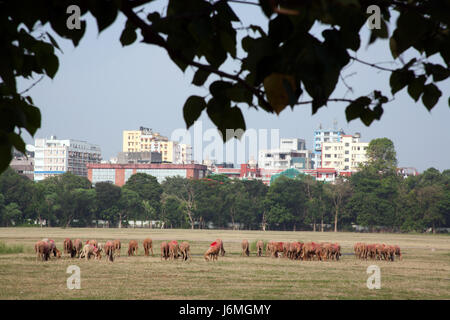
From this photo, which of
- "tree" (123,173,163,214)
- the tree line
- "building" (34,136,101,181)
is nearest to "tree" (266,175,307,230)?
the tree line

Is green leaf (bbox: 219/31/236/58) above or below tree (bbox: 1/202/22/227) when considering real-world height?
above

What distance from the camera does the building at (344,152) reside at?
474 feet

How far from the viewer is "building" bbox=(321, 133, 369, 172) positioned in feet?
474

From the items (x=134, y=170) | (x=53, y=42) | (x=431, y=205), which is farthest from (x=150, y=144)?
(x=53, y=42)

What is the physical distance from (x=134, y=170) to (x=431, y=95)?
122 meters

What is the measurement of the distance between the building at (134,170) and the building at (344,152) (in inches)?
1438

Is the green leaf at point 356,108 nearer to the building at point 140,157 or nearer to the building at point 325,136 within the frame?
the building at point 140,157

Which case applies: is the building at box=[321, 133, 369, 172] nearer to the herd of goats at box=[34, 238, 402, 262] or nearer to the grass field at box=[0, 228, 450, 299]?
the herd of goats at box=[34, 238, 402, 262]

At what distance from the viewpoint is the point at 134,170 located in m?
124

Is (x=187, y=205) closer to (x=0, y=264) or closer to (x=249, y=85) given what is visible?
(x=0, y=264)

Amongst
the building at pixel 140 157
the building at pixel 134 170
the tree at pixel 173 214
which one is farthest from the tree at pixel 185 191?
the building at pixel 140 157

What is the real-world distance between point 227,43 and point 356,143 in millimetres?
147575
